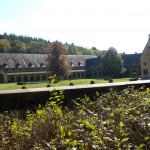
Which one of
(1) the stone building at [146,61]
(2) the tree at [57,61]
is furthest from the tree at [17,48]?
(1) the stone building at [146,61]

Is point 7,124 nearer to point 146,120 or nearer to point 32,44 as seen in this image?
point 146,120

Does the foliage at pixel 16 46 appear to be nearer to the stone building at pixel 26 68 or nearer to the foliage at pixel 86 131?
the stone building at pixel 26 68

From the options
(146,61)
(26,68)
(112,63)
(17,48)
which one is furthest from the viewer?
(17,48)

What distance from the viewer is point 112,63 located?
65.2 meters

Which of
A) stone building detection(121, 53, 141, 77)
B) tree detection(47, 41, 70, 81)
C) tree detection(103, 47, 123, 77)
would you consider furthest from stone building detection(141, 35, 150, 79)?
tree detection(47, 41, 70, 81)

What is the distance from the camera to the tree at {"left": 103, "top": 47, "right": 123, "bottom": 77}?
65.2m

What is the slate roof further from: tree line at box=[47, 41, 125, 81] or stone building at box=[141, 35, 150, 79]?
stone building at box=[141, 35, 150, 79]

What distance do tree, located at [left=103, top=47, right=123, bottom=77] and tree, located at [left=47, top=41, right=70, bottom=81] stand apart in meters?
9.53

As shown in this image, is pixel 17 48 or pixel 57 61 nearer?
pixel 57 61

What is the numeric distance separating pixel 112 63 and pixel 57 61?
12898 millimetres

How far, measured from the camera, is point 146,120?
3.12m

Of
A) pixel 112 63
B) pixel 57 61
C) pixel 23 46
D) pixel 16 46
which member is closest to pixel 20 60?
pixel 57 61

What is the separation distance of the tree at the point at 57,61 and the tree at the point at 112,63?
953 cm

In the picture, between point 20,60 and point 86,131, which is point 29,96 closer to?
point 86,131
